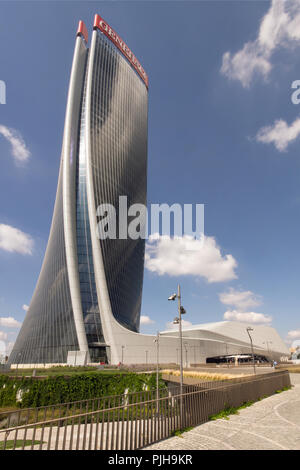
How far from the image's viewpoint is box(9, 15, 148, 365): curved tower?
2216 inches

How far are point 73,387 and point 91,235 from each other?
143ft

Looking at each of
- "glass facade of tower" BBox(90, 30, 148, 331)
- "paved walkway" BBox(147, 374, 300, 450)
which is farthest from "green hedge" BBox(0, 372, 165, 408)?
"glass facade of tower" BBox(90, 30, 148, 331)

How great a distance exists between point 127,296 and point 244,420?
6448cm

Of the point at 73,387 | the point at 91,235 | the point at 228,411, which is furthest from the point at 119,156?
the point at 228,411

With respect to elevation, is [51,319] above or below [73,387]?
above

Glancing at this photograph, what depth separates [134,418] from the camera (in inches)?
415

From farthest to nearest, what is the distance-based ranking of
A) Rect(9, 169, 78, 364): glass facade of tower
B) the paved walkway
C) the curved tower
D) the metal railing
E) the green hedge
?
the curved tower → Rect(9, 169, 78, 364): glass facade of tower → the green hedge → the paved walkway → the metal railing

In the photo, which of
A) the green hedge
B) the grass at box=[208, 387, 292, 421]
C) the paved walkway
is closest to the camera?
the paved walkway

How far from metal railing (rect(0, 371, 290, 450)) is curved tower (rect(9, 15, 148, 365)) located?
1694 inches

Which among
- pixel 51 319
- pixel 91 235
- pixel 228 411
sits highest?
pixel 91 235

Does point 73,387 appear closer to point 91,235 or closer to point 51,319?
point 51,319

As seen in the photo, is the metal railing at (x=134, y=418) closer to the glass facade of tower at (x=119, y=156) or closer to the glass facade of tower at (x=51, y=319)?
the glass facade of tower at (x=51, y=319)

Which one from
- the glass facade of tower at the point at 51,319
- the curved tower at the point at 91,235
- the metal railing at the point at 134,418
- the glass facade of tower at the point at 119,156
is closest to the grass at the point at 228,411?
the metal railing at the point at 134,418

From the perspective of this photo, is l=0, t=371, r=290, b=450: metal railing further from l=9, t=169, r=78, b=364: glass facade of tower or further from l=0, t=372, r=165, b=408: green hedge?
l=9, t=169, r=78, b=364: glass facade of tower
